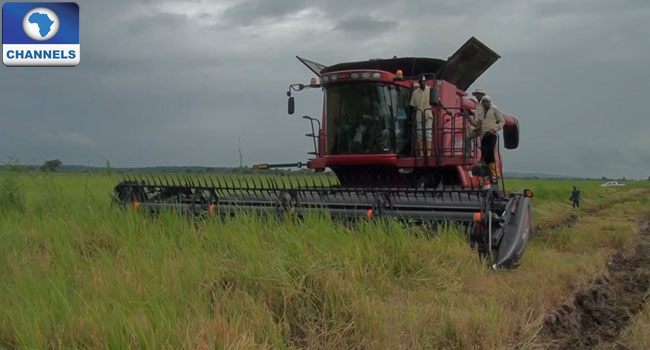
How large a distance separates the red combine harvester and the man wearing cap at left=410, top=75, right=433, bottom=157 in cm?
3

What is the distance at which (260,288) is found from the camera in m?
4.30

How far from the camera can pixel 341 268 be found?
16.2 ft

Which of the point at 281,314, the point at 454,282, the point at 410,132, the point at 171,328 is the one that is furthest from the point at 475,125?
the point at 171,328

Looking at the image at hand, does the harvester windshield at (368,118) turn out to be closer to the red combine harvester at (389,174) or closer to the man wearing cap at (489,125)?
the red combine harvester at (389,174)

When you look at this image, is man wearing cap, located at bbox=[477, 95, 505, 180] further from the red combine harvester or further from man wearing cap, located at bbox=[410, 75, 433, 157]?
man wearing cap, located at bbox=[410, 75, 433, 157]

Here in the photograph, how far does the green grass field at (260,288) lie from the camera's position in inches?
135

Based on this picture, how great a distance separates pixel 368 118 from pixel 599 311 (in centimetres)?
435

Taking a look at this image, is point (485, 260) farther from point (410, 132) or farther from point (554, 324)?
point (410, 132)

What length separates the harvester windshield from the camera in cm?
890

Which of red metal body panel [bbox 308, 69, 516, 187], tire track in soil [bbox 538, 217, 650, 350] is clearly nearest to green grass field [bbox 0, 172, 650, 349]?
tire track in soil [bbox 538, 217, 650, 350]

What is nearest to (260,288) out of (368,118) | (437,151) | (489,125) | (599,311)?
(599,311)

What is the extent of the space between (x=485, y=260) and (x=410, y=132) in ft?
10.5

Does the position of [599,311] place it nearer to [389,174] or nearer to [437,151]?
[437,151]

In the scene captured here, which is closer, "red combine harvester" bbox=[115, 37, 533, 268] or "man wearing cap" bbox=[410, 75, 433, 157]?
"red combine harvester" bbox=[115, 37, 533, 268]
